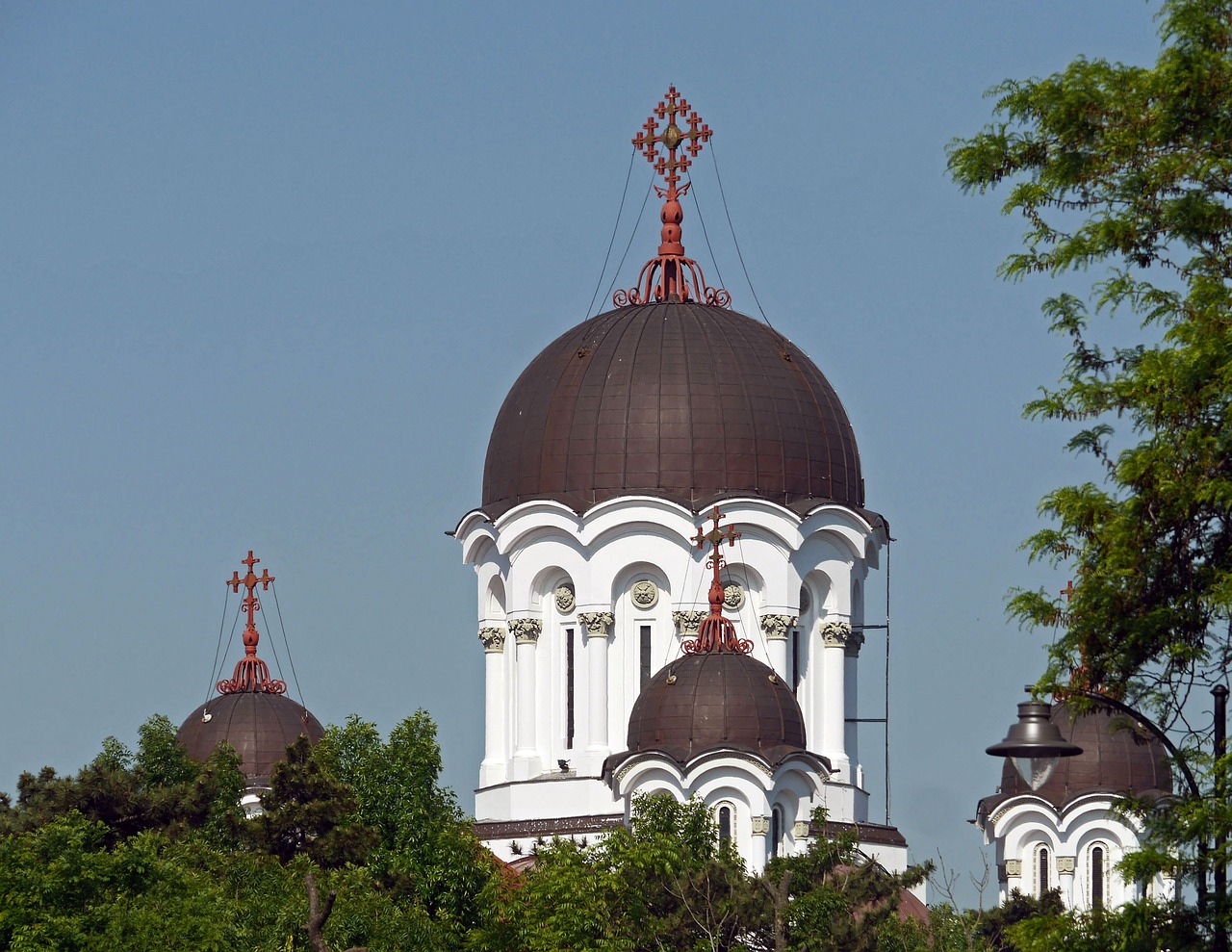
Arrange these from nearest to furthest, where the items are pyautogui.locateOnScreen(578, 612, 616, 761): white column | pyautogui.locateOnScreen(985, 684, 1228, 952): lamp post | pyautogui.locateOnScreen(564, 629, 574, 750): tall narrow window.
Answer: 1. pyautogui.locateOnScreen(985, 684, 1228, 952): lamp post
2. pyautogui.locateOnScreen(578, 612, 616, 761): white column
3. pyautogui.locateOnScreen(564, 629, 574, 750): tall narrow window

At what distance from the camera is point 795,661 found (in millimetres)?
52250

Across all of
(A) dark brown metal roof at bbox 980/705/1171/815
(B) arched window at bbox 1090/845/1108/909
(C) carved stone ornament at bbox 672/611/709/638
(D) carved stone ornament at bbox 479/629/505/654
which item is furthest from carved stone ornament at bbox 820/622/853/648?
(B) arched window at bbox 1090/845/1108/909

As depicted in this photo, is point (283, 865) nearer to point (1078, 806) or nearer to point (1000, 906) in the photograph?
point (1000, 906)

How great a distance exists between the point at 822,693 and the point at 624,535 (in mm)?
4427

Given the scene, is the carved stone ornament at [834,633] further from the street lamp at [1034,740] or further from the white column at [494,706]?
the street lamp at [1034,740]

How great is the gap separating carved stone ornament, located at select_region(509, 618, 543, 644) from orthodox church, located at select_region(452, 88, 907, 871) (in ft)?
0.13

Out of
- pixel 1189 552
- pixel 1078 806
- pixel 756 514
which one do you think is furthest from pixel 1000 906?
pixel 1189 552

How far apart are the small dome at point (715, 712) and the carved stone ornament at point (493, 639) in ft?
18.4

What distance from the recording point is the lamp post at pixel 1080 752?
67.8 feet

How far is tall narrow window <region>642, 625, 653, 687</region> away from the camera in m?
51.3

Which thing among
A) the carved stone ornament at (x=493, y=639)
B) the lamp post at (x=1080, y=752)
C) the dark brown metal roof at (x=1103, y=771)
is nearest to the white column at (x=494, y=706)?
the carved stone ornament at (x=493, y=639)

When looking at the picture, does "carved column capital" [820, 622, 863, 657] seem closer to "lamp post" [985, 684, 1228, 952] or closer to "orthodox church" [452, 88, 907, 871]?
"orthodox church" [452, 88, 907, 871]

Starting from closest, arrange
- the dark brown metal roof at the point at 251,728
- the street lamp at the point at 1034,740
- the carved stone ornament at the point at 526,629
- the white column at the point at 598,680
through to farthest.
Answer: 1. the street lamp at the point at 1034,740
2. the white column at the point at 598,680
3. the carved stone ornament at the point at 526,629
4. the dark brown metal roof at the point at 251,728

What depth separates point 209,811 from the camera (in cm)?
4484
